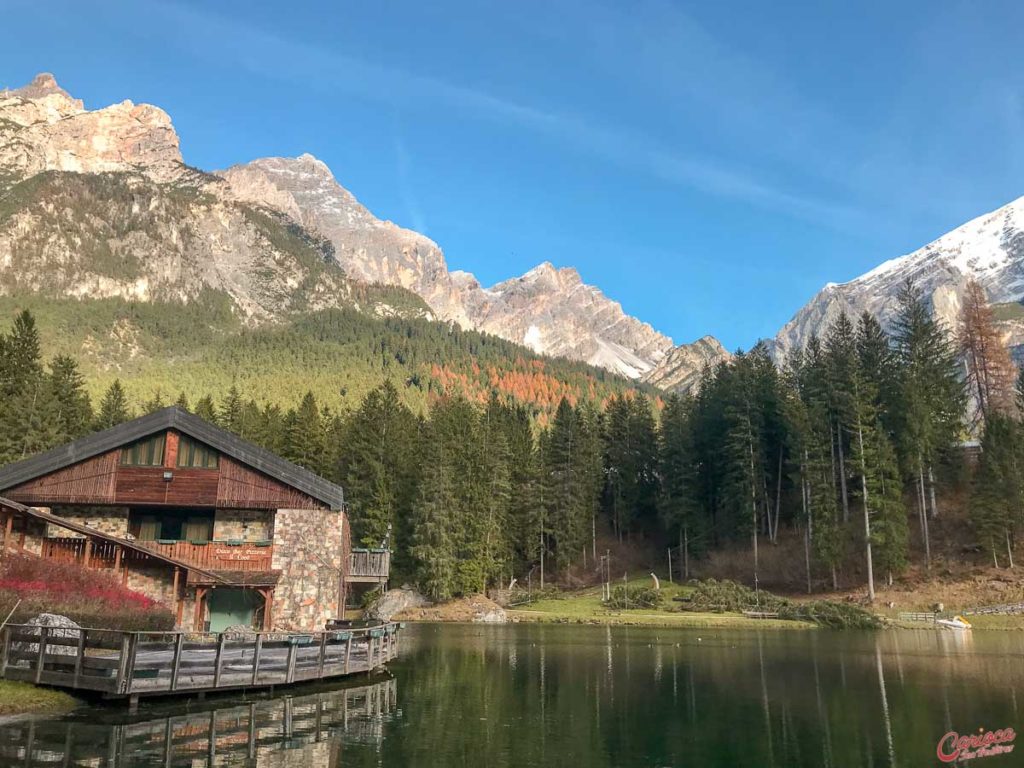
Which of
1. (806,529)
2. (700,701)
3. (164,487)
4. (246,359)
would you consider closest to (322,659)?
(700,701)

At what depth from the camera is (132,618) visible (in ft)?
82.9

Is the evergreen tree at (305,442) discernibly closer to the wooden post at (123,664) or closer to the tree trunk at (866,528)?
the tree trunk at (866,528)

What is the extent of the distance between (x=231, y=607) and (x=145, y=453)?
8.24 metres

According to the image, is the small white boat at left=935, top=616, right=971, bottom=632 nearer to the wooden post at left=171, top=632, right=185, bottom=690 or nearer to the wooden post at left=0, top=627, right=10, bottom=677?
the wooden post at left=171, top=632, right=185, bottom=690

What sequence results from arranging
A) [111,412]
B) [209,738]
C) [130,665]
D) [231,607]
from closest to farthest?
1. [209,738]
2. [130,665]
3. [231,607]
4. [111,412]

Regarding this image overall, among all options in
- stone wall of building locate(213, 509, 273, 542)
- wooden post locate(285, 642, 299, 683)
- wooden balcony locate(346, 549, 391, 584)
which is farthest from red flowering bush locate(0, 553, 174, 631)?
wooden balcony locate(346, 549, 391, 584)

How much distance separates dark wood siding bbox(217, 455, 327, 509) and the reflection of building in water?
13846 mm

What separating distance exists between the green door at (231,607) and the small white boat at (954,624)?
4440 centimetres

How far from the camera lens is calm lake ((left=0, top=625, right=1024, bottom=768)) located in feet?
55.5

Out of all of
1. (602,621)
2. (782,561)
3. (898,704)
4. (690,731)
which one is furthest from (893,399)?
(690,731)

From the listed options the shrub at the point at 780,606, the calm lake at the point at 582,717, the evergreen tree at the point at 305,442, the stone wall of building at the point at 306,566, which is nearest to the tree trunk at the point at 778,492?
the shrub at the point at 780,606

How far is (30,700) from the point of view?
20000 mm

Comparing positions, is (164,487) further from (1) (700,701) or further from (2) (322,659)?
(1) (700,701)

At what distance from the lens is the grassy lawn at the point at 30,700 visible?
19438mm
